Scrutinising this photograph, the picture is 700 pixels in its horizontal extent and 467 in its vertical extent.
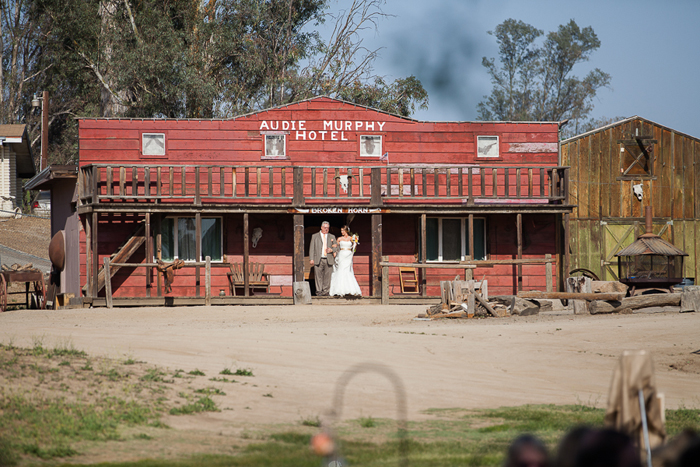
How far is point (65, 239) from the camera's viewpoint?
82.5 feet

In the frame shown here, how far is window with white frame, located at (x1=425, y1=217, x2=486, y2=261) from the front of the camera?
24922 mm

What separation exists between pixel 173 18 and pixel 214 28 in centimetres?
254

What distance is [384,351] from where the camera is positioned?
41.8ft

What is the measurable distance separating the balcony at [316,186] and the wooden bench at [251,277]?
1.83 m

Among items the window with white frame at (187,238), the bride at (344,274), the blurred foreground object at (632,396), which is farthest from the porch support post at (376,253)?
the blurred foreground object at (632,396)

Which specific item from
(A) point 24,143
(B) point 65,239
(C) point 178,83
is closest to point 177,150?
(B) point 65,239

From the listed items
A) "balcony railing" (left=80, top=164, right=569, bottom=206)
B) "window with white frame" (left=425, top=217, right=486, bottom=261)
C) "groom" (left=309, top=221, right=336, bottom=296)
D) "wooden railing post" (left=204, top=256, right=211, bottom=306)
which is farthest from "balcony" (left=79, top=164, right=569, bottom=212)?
"wooden railing post" (left=204, top=256, right=211, bottom=306)

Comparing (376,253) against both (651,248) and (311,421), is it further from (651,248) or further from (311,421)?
(311,421)

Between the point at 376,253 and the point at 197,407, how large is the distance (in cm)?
1408

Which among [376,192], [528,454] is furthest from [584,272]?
[528,454]

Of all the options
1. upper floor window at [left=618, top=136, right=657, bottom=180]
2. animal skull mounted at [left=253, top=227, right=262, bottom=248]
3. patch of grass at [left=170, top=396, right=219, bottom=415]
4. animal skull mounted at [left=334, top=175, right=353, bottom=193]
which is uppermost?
upper floor window at [left=618, top=136, right=657, bottom=180]

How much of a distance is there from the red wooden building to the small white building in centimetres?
1540

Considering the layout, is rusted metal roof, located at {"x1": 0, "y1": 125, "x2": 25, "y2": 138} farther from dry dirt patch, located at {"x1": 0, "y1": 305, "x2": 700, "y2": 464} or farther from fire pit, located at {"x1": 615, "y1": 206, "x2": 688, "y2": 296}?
fire pit, located at {"x1": 615, "y1": 206, "x2": 688, "y2": 296}

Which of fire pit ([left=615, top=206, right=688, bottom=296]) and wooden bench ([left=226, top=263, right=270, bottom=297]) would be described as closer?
fire pit ([left=615, top=206, right=688, bottom=296])
